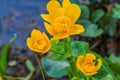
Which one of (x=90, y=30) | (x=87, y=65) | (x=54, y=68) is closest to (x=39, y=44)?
(x=87, y=65)

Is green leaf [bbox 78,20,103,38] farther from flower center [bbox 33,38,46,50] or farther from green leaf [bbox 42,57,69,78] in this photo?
flower center [bbox 33,38,46,50]

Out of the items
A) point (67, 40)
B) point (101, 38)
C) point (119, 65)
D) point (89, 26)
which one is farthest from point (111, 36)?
point (67, 40)

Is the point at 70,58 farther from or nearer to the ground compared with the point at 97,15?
farther from the ground

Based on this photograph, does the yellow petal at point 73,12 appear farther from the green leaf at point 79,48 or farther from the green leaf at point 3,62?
the green leaf at point 3,62

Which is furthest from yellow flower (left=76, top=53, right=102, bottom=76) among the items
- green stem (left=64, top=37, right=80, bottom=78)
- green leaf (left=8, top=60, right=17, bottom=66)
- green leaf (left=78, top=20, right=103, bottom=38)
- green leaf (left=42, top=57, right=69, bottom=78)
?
green leaf (left=8, top=60, right=17, bottom=66)

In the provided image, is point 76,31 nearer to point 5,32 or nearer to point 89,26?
point 89,26

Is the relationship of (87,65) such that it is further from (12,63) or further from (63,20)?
(12,63)
